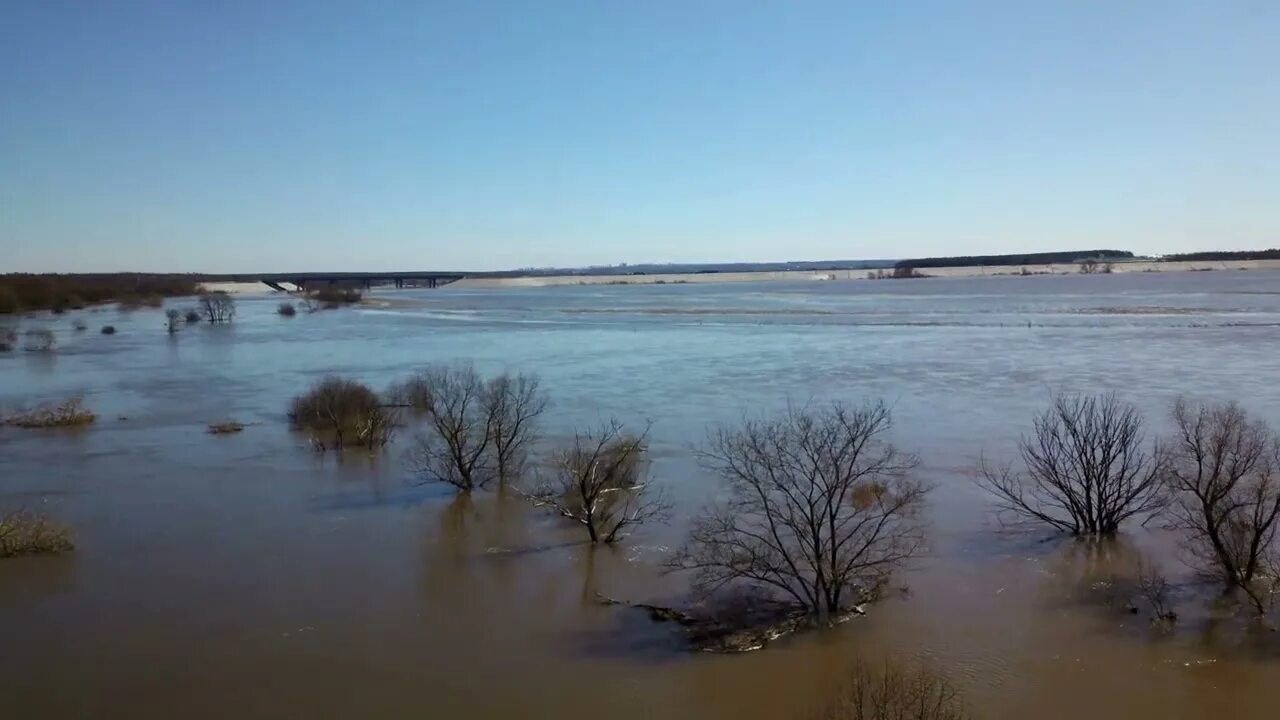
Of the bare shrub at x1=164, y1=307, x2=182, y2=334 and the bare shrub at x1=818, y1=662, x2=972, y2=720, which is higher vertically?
the bare shrub at x1=164, y1=307, x2=182, y2=334

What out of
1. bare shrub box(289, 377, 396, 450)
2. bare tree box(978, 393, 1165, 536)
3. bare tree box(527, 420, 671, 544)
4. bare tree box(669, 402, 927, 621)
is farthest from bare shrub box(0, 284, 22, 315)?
bare tree box(978, 393, 1165, 536)

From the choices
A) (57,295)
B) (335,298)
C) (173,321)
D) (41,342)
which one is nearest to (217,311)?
(173,321)

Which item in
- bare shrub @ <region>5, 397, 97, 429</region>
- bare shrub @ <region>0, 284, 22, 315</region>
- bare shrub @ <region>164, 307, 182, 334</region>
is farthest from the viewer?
bare shrub @ <region>0, 284, 22, 315</region>

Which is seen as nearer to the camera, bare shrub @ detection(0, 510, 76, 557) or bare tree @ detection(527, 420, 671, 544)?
bare shrub @ detection(0, 510, 76, 557)

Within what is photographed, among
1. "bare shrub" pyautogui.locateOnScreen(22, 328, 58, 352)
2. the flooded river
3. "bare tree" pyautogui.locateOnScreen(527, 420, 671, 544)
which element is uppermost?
"bare shrub" pyautogui.locateOnScreen(22, 328, 58, 352)

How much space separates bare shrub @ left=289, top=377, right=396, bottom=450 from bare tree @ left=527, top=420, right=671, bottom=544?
→ 6.97 meters

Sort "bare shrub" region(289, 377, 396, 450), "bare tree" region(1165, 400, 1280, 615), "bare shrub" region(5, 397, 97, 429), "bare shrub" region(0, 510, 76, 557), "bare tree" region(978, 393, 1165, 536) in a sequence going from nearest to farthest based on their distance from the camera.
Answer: "bare tree" region(1165, 400, 1280, 615), "bare tree" region(978, 393, 1165, 536), "bare shrub" region(0, 510, 76, 557), "bare shrub" region(289, 377, 396, 450), "bare shrub" region(5, 397, 97, 429)

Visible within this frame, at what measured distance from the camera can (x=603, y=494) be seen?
53.3ft

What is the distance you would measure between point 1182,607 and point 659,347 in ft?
114

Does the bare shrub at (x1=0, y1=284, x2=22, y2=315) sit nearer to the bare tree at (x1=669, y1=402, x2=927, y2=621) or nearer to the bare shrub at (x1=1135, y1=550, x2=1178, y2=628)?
the bare tree at (x1=669, y1=402, x2=927, y2=621)

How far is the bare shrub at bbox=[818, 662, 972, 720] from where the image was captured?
8.46 m

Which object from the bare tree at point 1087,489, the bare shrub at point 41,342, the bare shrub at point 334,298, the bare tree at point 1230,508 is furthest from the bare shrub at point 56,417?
the bare shrub at point 334,298

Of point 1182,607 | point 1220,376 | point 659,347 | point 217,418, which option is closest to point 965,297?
point 659,347

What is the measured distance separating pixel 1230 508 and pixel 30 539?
17848 mm
